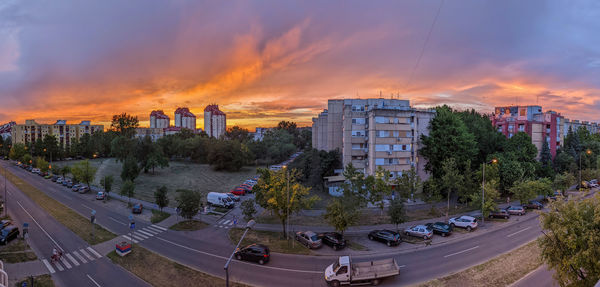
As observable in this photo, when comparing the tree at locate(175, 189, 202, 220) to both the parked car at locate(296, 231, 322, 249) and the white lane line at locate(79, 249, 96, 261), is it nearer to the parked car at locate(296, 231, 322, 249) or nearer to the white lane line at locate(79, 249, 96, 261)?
the white lane line at locate(79, 249, 96, 261)

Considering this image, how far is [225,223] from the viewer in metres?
34.8

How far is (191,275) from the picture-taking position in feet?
70.9

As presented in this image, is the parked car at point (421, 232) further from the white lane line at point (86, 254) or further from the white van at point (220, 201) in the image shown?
the white lane line at point (86, 254)

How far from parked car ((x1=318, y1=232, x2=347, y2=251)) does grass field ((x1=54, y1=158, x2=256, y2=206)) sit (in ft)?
92.8

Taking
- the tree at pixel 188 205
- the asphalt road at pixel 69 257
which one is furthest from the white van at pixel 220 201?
the asphalt road at pixel 69 257

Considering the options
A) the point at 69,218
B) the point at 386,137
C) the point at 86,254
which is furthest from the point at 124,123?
the point at 386,137

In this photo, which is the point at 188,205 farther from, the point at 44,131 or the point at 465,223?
the point at 44,131

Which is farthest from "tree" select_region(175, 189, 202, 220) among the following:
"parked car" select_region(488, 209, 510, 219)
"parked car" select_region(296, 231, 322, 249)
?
"parked car" select_region(488, 209, 510, 219)

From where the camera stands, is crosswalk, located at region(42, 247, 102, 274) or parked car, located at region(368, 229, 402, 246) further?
parked car, located at region(368, 229, 402, 246)

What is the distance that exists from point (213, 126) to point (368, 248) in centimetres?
17638

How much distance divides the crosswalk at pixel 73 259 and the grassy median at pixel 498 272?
28886mm

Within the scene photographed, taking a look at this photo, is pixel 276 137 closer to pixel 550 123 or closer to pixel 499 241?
pixel 550 123

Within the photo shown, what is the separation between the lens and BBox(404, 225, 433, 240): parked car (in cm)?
2845

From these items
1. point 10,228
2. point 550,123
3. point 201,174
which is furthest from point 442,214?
point 201,174
